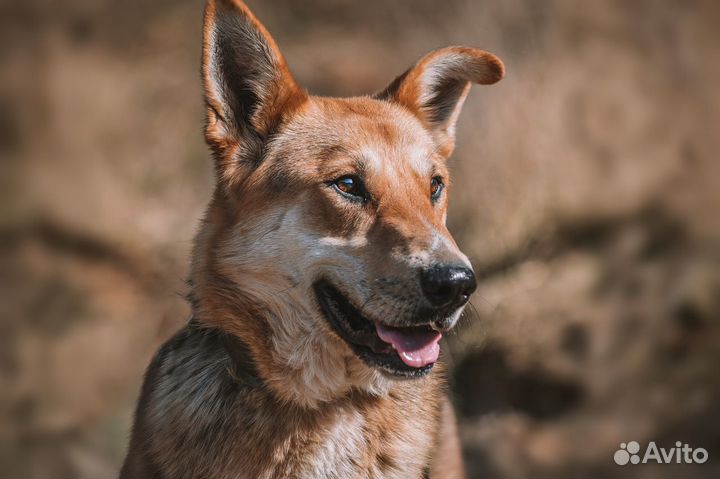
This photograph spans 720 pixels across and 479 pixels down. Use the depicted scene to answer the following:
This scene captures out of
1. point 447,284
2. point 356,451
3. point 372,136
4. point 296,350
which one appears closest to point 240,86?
point 372,136

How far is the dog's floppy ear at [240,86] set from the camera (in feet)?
10.8

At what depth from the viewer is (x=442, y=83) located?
13.0 ft

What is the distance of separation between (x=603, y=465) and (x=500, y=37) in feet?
11.6

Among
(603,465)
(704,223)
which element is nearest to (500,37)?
(704,223)

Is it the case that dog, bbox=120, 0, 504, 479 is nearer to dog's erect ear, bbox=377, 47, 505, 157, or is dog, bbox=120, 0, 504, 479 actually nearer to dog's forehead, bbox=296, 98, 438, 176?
dog's forehead, bbox=296, 98, 438, 176

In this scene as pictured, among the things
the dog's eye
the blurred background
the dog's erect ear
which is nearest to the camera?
Answer: the dog's eye

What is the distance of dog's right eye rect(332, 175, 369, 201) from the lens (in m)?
3.26

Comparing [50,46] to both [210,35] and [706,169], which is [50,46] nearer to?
[210,35]

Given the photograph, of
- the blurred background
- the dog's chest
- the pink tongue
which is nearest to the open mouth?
the pink tongue

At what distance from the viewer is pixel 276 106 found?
3514mm

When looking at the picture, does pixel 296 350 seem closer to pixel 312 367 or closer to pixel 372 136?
pixel 312 367

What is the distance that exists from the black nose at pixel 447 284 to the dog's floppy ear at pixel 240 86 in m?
0.95

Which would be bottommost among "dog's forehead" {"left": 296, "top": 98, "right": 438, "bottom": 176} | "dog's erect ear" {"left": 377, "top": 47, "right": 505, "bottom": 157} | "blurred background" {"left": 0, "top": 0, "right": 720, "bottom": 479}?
"blurred background" {"left": 0, "top": 0, "right": 720, "bottom": 479}

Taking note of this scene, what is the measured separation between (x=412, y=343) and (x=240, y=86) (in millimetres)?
1314
